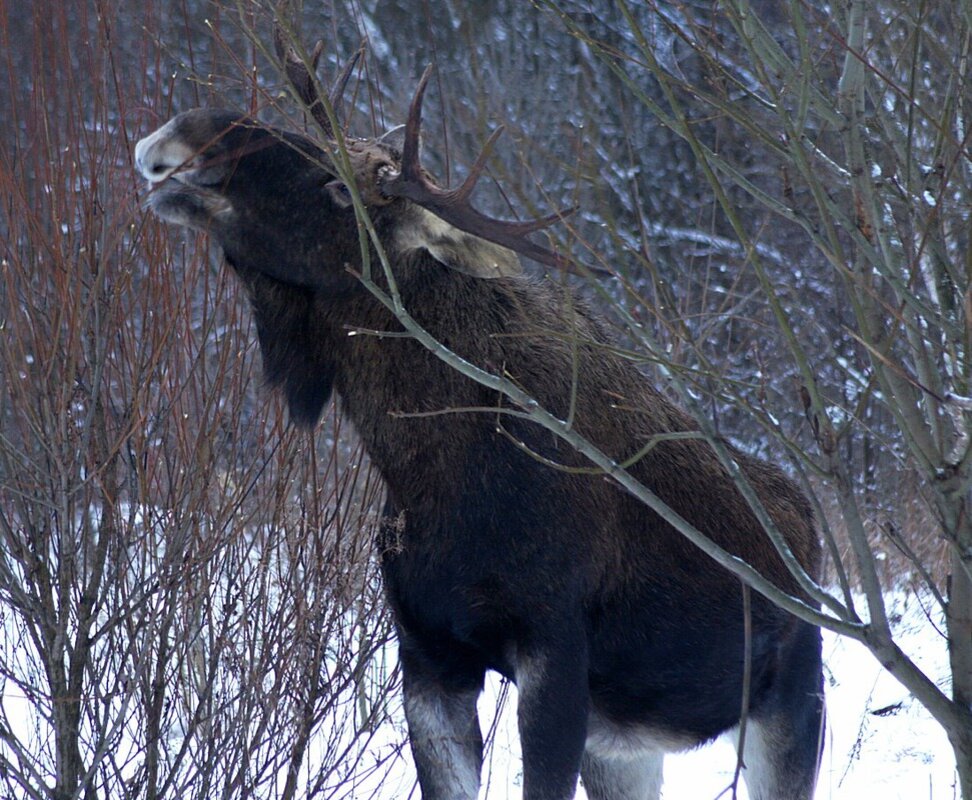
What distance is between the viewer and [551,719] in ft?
8.68

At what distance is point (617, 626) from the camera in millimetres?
2873

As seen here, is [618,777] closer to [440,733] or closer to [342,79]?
[440,733]

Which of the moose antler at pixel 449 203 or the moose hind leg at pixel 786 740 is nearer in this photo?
the moose antler at pixel 449 203

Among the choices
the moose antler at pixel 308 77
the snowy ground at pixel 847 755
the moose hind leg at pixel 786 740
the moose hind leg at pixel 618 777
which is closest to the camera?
the moose antler at pixel 308 77

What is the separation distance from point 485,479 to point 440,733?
0.62 meters

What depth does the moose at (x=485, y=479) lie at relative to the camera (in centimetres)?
271

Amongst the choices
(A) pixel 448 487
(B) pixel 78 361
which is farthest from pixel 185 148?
(A) pixel 448 487

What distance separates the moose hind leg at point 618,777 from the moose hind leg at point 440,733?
0.75m

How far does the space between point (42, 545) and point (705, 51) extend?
1.90 meters

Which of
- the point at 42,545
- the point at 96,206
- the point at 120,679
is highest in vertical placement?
the point at 96,206

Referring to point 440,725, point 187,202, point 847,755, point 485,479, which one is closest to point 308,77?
point 187,202

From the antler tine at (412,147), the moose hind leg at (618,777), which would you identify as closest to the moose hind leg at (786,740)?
the moose hind leg at (618,777)

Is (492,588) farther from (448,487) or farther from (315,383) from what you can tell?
(315,383)

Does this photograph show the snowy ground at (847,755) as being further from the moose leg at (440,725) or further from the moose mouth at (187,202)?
the moose mouth at (187,202)
